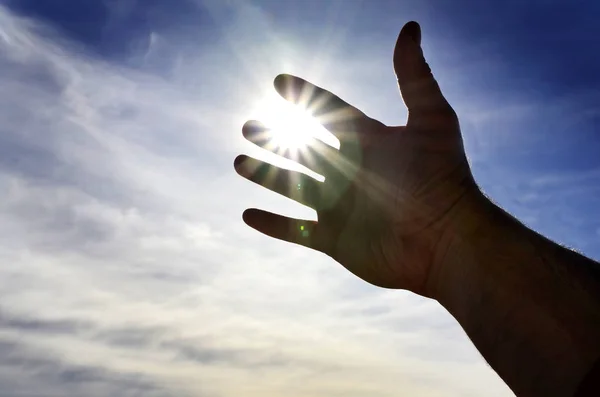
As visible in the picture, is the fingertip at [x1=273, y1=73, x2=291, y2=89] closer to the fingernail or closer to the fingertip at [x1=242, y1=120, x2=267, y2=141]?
the fingertip at [x1=242, y1=120, x2=267, y2=141]

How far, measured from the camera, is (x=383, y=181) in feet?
17.9

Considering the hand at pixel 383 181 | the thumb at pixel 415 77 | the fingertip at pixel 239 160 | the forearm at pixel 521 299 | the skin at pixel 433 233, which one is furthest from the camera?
the fingertip at pixel 239 160

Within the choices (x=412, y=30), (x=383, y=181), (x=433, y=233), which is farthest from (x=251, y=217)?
(x=412, y=30)

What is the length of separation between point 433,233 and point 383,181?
0.68 metres

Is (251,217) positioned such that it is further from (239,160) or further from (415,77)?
(415,77)

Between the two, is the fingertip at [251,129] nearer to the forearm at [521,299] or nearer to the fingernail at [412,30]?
the fingernail at [412,30]

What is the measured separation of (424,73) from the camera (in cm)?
480

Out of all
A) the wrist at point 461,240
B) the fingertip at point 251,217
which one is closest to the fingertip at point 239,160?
the fingertip at point 251,217

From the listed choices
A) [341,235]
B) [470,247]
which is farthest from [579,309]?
[341,235]

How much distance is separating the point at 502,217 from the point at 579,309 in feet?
3.66

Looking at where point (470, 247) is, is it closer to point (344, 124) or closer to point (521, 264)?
point (521, 264)

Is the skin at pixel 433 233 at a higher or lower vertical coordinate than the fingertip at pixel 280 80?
lower

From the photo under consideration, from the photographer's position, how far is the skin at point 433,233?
412cm

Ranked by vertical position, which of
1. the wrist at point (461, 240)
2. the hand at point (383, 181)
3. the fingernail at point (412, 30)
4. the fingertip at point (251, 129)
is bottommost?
the wrist at point (461, 240)
